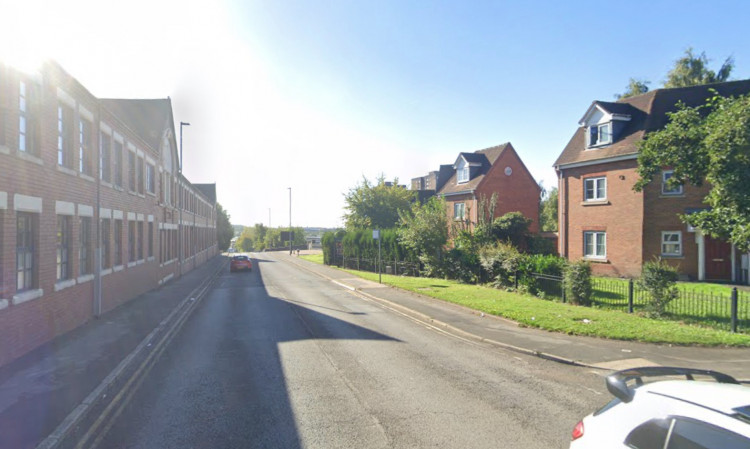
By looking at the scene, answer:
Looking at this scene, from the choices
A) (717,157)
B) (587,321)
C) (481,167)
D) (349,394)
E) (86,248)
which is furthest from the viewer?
(481,167)

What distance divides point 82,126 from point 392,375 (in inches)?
479

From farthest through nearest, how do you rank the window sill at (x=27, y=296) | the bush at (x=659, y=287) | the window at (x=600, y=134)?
1. the window at (x=600, y=134)
2. the bush at (x=659, y=287)
3. the window sill at (x=27, y=296)

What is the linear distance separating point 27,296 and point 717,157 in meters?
16.4

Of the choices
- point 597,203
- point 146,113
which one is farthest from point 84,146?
point 597,203

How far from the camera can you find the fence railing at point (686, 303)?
40.0 feet

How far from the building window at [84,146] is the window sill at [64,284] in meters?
3.28

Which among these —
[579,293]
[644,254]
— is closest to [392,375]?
[579,293]

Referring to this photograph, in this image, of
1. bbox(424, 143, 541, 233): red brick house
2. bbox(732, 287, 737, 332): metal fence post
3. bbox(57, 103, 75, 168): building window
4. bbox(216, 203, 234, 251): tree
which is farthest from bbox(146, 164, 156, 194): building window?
bbox(216, 203, 234, 251): tree

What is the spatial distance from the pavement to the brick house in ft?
45.9

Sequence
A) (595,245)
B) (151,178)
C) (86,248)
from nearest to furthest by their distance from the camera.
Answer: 1. (86,248)
2. (151,178)
3. (595,245)

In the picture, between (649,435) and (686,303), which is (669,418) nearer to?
(649,435)

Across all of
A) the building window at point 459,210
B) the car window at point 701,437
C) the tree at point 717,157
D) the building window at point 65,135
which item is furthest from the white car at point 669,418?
the building window at point 459,210

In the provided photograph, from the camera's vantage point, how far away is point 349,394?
753 cm

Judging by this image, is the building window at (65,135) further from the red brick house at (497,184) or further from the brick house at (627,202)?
the red brick house at (497,184)
